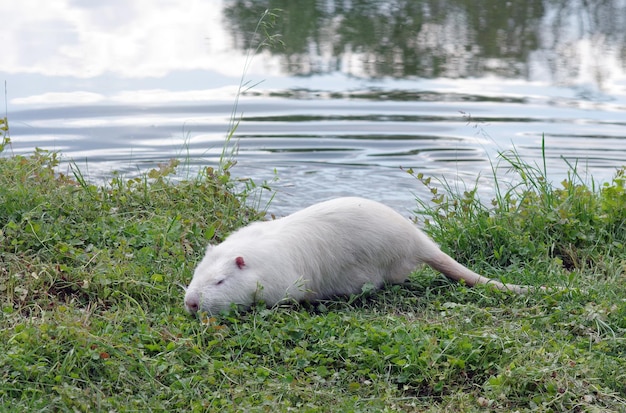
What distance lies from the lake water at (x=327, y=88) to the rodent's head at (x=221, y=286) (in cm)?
216

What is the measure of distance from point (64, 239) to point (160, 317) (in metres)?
1.03

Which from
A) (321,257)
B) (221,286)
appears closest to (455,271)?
(321,257)

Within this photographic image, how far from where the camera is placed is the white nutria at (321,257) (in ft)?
15.2

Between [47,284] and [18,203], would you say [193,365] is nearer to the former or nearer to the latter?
[47,284]

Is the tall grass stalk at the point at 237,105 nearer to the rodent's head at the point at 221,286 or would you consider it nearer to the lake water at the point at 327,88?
the lake water at the point at 327,88

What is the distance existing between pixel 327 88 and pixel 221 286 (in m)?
6.18

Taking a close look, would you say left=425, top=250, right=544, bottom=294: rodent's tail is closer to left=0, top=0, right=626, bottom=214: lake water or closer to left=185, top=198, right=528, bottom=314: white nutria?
left=185, top=198, right=528, bottom=314: white nutria

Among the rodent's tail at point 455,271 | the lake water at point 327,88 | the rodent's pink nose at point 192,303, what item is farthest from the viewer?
the lake water at point 327,88

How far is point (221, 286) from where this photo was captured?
454cm

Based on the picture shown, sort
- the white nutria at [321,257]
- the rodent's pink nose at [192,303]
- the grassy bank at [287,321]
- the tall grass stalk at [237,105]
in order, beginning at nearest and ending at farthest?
the grassy bank at [287,321], the rodent's pink nose at [192,303], the white nutria at [321,257], the tall grass stalk at [237,105]

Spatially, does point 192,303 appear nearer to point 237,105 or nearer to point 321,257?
point 321,257

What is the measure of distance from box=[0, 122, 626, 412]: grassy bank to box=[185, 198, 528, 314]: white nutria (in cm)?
11

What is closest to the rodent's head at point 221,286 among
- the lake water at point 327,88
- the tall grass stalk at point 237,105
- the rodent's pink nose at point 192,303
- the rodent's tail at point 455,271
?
the rodent's pink nose at point 192,303

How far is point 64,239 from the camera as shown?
520 cm
